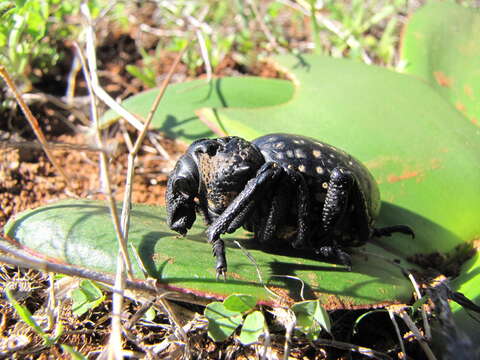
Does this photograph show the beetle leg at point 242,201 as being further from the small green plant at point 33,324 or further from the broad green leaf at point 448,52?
the broad green leaf at point 448,52

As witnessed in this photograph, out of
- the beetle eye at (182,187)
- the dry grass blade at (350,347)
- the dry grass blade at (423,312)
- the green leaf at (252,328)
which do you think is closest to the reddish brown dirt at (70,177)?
the beetle eye at (182,187)

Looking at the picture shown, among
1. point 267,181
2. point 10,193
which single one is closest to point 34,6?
point 10,193

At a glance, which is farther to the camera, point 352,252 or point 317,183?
point 352,252

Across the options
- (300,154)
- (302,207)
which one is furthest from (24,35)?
(302,207)

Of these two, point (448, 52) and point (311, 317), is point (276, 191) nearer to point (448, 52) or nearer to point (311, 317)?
point (311, 317)

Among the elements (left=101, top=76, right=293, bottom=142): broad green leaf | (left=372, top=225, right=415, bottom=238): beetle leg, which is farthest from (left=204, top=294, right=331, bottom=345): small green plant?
(left=101, top=76, right=293, bottom=142): broad green leaf

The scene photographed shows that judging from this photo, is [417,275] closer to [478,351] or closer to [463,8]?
[478,351]

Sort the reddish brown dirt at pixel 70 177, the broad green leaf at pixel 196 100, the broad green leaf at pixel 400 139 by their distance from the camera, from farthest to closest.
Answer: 1. the reddish brown dirt at pixel 70 177
2. the broad green leaf at pixel 196 100
3. the broad green leaf at pixel 400 139
